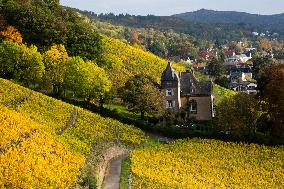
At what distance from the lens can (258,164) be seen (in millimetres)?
59094

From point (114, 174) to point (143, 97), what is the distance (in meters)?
25.2

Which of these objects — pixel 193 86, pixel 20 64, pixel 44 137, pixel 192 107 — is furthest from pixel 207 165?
pixel 20 64

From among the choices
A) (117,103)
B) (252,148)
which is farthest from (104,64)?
(252,148)

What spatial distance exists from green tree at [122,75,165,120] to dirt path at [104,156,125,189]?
57.4 feet

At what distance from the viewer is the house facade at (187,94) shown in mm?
78125

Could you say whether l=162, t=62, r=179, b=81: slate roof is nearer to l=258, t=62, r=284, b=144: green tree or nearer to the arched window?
the arched window

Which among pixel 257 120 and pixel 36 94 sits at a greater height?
pixel 36 94

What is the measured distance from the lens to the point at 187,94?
79750 mm

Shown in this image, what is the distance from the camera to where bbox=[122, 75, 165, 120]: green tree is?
238ft

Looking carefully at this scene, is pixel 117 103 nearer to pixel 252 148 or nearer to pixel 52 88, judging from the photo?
pixel 52 88

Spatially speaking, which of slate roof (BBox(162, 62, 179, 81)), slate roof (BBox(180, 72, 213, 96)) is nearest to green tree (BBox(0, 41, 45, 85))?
slate roof (BBox(162, 62, 179, 81))

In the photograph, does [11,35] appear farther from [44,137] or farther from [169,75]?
[44,137]

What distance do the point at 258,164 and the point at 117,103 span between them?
3138 centimetres

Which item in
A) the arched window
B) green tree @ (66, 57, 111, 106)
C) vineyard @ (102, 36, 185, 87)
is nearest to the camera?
green tree @ (66, 57, 111, 106)
